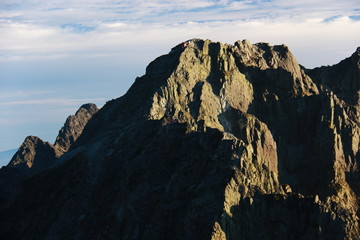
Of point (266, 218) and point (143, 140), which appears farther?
point (143, 140)

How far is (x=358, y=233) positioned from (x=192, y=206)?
116 ft

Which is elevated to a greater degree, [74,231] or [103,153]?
[103,153]

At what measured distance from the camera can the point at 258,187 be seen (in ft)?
498

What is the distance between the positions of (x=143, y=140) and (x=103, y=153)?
13951 mm

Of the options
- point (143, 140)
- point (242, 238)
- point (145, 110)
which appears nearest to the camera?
point (242, 238)

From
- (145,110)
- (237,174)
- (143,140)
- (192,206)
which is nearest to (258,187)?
(237,174)

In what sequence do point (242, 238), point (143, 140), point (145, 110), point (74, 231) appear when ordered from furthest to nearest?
point (145, 110), point (143, 140), point (74, 231), point (242, 238)

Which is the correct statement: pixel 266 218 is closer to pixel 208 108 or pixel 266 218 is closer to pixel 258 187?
pixel 258 187

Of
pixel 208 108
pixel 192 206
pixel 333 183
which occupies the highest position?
pixel 208 108

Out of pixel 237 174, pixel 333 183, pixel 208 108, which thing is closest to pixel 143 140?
pixel 208 108

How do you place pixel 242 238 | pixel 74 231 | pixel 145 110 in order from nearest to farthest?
pixel 242 238
pixel 74 231
pixel 145 110

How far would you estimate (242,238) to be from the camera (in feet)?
473

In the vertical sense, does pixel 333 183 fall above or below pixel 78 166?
below

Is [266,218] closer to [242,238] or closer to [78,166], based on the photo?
[242,238]
